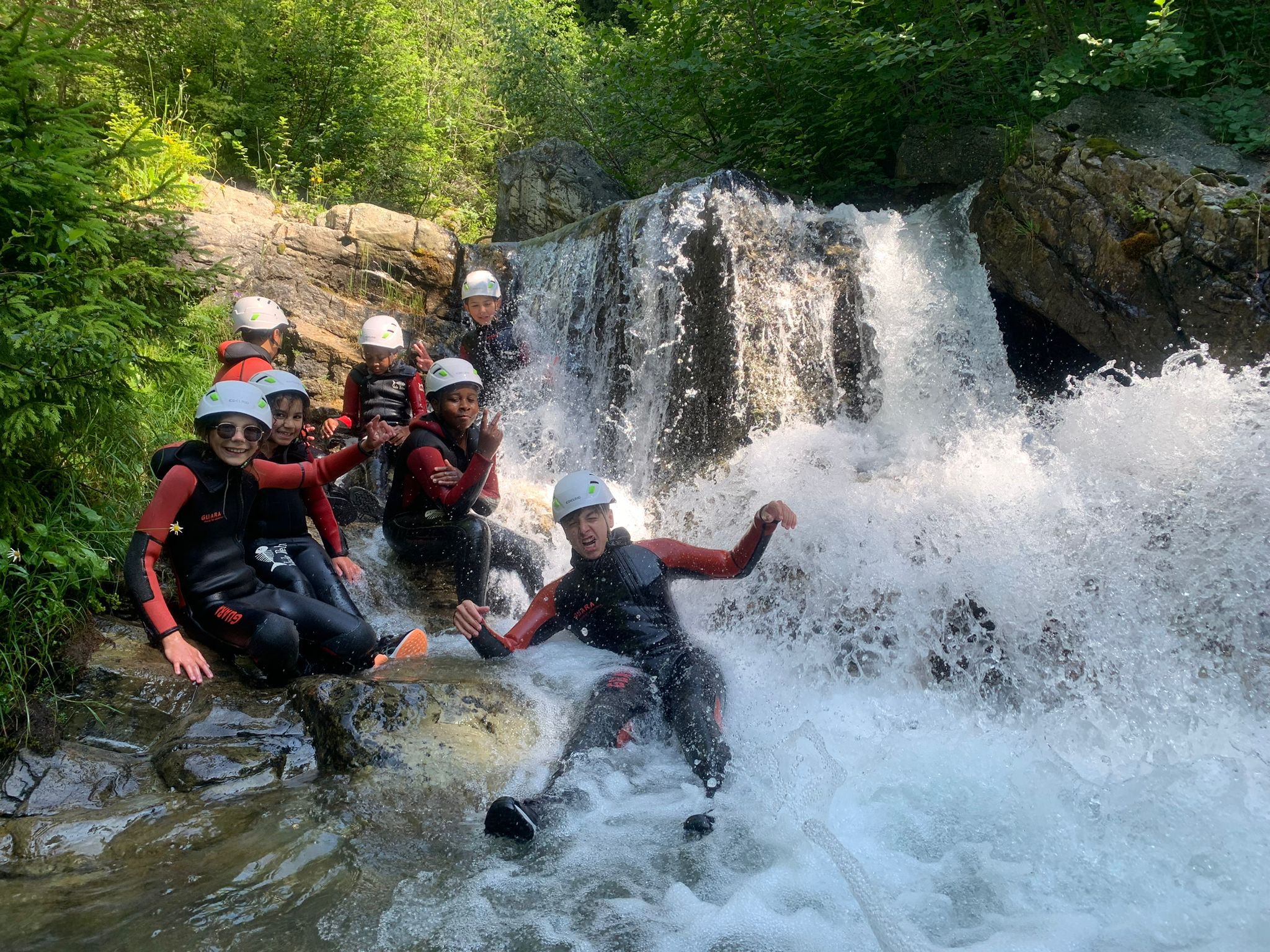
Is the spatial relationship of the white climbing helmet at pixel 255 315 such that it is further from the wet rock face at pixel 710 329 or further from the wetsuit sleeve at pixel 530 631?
the wet rock face at pixel 710 329

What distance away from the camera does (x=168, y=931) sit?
258 centimetres

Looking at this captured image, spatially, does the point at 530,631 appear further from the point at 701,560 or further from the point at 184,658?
the point at 184,658

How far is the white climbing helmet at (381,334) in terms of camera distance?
21.9 feet

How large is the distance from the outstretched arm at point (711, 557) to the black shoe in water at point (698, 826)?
4.42ft

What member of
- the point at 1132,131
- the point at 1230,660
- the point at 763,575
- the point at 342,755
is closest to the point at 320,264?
the point at 763,575

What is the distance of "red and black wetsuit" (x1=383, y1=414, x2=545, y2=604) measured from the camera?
17.1ft

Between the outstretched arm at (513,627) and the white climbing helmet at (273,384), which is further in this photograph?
the white climbing helmet at (273,384)

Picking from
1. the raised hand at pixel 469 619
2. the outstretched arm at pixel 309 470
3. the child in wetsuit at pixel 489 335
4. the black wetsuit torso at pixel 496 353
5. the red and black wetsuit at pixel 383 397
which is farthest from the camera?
the black wetsuit torso at pixel 496 353

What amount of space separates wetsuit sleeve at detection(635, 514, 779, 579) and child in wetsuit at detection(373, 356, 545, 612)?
3.76 ft

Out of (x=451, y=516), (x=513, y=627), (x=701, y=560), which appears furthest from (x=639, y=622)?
(x=451, y=516)

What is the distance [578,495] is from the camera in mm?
4273

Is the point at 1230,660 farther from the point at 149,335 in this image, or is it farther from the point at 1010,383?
the point at 149,335

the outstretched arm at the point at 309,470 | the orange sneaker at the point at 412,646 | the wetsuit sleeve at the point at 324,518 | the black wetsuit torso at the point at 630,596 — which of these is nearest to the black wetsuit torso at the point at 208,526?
the outstretched arm at the point at 309,470

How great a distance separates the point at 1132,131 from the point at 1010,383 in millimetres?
2131
